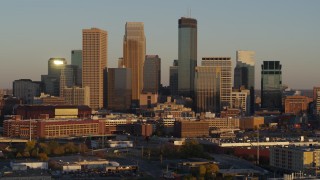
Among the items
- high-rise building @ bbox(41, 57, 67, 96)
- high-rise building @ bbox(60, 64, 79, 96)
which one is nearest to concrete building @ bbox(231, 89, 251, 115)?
high-rise building @ bbox(60, 64, 79, 96)

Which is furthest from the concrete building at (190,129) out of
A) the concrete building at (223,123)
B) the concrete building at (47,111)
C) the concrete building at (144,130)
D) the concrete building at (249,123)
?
the concrete building at (47,111)

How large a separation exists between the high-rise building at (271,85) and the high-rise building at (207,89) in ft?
48.5

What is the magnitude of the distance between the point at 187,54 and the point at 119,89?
1854 cm

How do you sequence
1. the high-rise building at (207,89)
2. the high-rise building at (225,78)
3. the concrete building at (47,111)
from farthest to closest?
the high-rise building at (225,78) → the high-rise building at (207,89) → the concrete building at (47,111)

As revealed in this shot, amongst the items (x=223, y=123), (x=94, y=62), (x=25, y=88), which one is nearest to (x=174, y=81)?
(x=94, y=62)

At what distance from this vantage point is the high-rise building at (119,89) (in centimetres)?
11894

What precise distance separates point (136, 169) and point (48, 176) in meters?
8.16

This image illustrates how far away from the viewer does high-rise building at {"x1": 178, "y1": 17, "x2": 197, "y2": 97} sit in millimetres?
130250

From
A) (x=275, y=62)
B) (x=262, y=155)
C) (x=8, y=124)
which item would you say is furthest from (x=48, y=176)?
(x=275, y=62)

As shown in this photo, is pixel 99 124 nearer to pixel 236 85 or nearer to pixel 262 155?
pixel 262 155

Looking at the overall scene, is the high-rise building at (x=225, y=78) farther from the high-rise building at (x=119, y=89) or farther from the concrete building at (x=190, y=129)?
the concrete building at (x=190, y=129)

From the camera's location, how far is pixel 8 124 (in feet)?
258

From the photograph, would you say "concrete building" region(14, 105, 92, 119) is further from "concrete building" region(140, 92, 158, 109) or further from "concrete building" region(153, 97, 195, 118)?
"concrete building" region(140, 92, 158, 109)

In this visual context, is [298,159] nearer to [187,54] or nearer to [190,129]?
[190,129]
